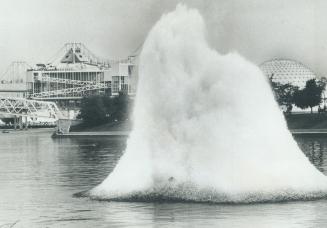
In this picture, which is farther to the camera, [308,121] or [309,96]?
[309,96]

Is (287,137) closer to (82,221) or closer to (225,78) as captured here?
(225,78)

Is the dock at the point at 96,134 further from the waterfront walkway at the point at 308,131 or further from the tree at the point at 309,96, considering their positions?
the tree at the point at 309,96

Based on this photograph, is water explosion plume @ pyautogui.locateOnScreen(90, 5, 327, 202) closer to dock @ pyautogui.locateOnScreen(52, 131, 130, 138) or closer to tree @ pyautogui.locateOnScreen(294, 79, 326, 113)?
dock @ pyautogui.locateOnScreen(52, 131, 130, 138)

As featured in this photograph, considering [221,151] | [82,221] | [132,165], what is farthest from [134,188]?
[82,221]

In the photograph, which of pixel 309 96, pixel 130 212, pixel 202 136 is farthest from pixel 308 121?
pixel 130 212

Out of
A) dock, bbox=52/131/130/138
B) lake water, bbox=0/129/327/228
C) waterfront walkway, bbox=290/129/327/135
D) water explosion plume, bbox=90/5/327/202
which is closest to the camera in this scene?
lake water, bbox=0/129/327/228

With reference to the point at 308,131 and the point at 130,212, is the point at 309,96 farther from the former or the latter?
the point at 130,212

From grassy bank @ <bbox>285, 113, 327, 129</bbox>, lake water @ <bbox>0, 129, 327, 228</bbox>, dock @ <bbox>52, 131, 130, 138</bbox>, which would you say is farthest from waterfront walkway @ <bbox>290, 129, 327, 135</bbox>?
lake water @ <bbox>0, 129, 327, 228</bbox>

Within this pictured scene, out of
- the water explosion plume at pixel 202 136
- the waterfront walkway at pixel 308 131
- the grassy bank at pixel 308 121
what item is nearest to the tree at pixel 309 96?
the grassy bank at pixel 308 121
